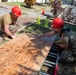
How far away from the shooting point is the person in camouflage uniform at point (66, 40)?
639cm

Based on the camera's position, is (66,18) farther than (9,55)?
→ Yes

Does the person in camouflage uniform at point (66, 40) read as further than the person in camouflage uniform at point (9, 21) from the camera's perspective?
No

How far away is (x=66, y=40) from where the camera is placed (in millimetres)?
6332

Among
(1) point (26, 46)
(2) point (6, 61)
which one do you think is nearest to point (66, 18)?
(1) point (26, 46)

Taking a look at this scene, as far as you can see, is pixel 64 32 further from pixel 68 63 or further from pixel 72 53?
pixel 68 63

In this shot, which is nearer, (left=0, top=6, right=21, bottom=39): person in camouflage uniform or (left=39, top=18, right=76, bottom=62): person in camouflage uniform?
(left=39, top=18, right=76, bottom=62): person in camouflage uniform

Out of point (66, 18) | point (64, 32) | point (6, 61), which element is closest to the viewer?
point (6, 61)

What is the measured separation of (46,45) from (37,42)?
38 centimetres

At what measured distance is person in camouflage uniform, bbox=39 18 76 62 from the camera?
21.0 ft

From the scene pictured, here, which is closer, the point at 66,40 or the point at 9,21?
the point at 66,40

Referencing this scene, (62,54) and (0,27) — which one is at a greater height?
(0,27)

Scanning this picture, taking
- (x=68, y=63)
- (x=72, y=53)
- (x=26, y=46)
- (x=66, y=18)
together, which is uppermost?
(x=26, y=46)

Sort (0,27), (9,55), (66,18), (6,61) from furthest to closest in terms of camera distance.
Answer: (66,18) → (0,27) → (9,55) → (6,61)

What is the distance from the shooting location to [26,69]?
15.2ft
